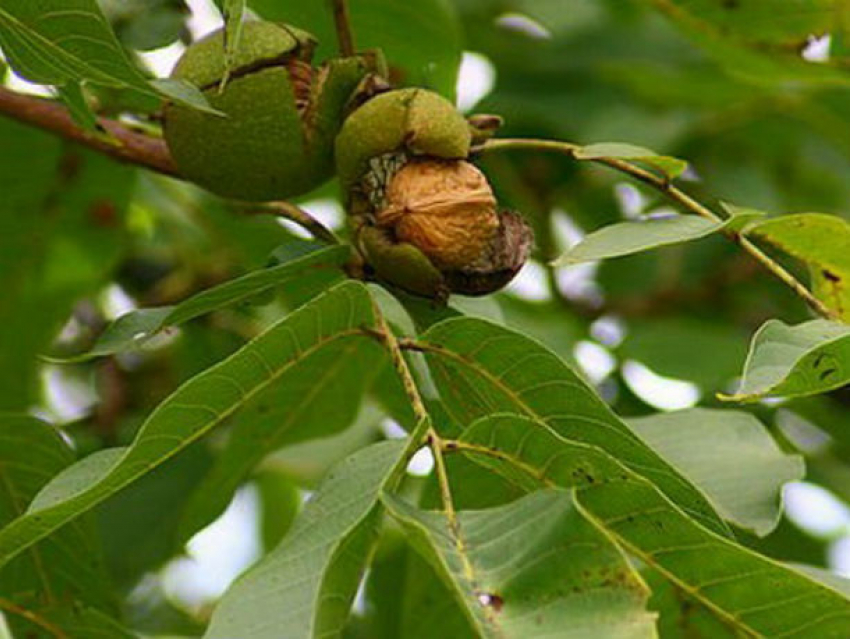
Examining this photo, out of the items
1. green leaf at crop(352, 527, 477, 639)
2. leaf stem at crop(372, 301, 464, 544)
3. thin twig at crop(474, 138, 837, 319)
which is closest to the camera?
leaf stem at crop(372, 301, 464, 544)

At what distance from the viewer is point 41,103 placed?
175 centimetres

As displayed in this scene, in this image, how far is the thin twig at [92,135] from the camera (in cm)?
170

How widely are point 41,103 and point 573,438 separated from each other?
71cm

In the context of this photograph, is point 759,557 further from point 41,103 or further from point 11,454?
point 41,103

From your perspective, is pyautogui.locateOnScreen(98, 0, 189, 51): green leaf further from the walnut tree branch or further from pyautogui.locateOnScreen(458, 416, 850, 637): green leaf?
pyautogui.locateOnScreen(458, 416, 850, 637): green leaf

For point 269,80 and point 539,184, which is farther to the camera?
point 539,184

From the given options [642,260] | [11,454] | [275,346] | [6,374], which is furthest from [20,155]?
[642,260]

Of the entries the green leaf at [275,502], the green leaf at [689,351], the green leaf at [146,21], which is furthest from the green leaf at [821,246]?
the green leaf at [275,502]

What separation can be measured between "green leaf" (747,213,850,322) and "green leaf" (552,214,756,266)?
66 millimetres

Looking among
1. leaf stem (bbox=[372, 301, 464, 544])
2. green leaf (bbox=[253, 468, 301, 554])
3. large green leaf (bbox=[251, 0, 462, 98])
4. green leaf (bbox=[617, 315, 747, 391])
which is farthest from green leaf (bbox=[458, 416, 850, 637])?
green leaf (bbox=[253, 468, 301, 554])

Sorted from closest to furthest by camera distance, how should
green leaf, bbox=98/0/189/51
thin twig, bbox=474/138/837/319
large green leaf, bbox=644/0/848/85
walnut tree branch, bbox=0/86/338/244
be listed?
thin twig, bbox=474/138/837/319 → walnut tree branch, bbox=0/86/338/244 → green leaf, bbox=98/0/189/51 → large green leaf, bbox=644/0/848/85

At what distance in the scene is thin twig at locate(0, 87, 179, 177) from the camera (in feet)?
5.58

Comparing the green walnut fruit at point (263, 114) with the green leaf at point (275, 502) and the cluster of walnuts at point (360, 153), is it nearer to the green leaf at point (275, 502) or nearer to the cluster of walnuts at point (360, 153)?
the cluster of walnuts at point (360, 153)

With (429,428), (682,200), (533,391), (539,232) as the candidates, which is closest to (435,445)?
(429,428)
